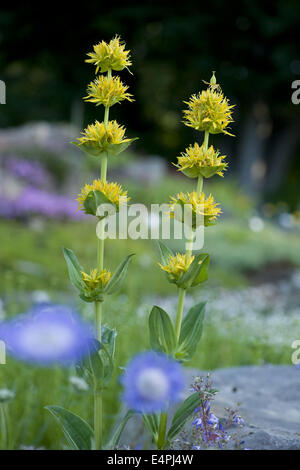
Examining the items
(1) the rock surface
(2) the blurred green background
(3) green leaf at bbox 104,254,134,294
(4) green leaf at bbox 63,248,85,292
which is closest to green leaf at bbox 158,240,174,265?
(3) green leaf at bbox 104,254,134,294

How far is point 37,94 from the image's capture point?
1758cm

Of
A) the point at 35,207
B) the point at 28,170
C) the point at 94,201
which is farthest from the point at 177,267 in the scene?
the point at 28,170

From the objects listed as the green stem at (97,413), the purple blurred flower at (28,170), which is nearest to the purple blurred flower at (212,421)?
the green stem at (97,413)

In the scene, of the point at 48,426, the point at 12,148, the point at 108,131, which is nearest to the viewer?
the point at 108,131

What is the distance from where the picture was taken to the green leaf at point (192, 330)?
1.33m

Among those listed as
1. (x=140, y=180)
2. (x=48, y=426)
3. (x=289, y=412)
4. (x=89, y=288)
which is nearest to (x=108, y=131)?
(x=89, y=288)

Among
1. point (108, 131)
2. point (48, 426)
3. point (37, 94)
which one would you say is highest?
point (37, 94)

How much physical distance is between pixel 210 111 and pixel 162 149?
18.1 m

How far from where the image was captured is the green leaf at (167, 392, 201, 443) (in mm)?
1290

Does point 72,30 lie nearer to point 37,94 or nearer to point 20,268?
point 37,94

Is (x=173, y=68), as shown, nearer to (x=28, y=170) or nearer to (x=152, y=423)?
(x=28, y=170)

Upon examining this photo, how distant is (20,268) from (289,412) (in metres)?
4.93

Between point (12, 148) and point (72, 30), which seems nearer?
point (12, 148)
